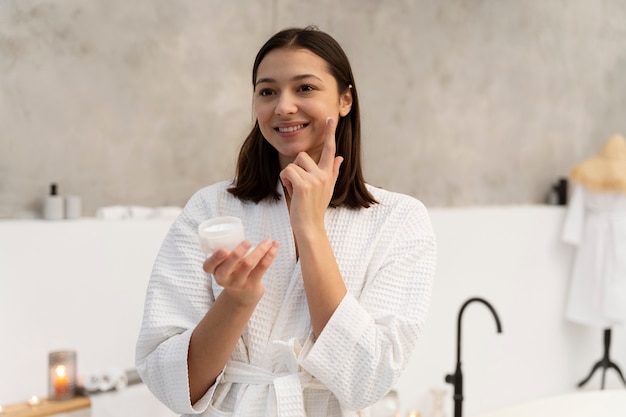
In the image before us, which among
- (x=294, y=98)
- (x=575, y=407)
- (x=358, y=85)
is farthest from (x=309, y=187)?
(x=358, y=85)

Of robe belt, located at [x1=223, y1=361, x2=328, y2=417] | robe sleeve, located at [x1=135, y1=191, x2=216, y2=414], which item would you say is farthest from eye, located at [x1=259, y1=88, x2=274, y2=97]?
robe belt, located at [x1=223, y1=361, x2=328, y2=417]

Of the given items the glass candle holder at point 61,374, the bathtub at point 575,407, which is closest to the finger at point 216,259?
the glass candle holder at point 61,374

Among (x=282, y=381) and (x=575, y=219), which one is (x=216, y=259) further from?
(x=575, y=219)

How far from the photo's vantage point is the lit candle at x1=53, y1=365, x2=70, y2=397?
2.00 meters

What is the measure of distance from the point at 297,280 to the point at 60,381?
44.8 inches

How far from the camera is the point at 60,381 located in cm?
201

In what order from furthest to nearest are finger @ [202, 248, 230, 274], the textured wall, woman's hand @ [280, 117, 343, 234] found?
the textured wall, woman's hand @ [280, 117, 343, 234], finger @ [202, 248, 230, 274]

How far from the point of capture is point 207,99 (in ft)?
8.45

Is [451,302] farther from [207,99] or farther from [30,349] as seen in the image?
[30,349]

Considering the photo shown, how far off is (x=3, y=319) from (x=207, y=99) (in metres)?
1.06

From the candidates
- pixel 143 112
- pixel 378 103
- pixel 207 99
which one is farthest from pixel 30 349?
pixel 378 103

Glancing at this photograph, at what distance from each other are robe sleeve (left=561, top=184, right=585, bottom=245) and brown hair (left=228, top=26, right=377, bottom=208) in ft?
8.96

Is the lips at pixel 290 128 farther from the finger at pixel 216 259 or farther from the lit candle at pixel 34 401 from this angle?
the lit candle at pixel 34 401

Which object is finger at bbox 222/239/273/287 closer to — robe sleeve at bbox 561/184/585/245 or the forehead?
the forehead
